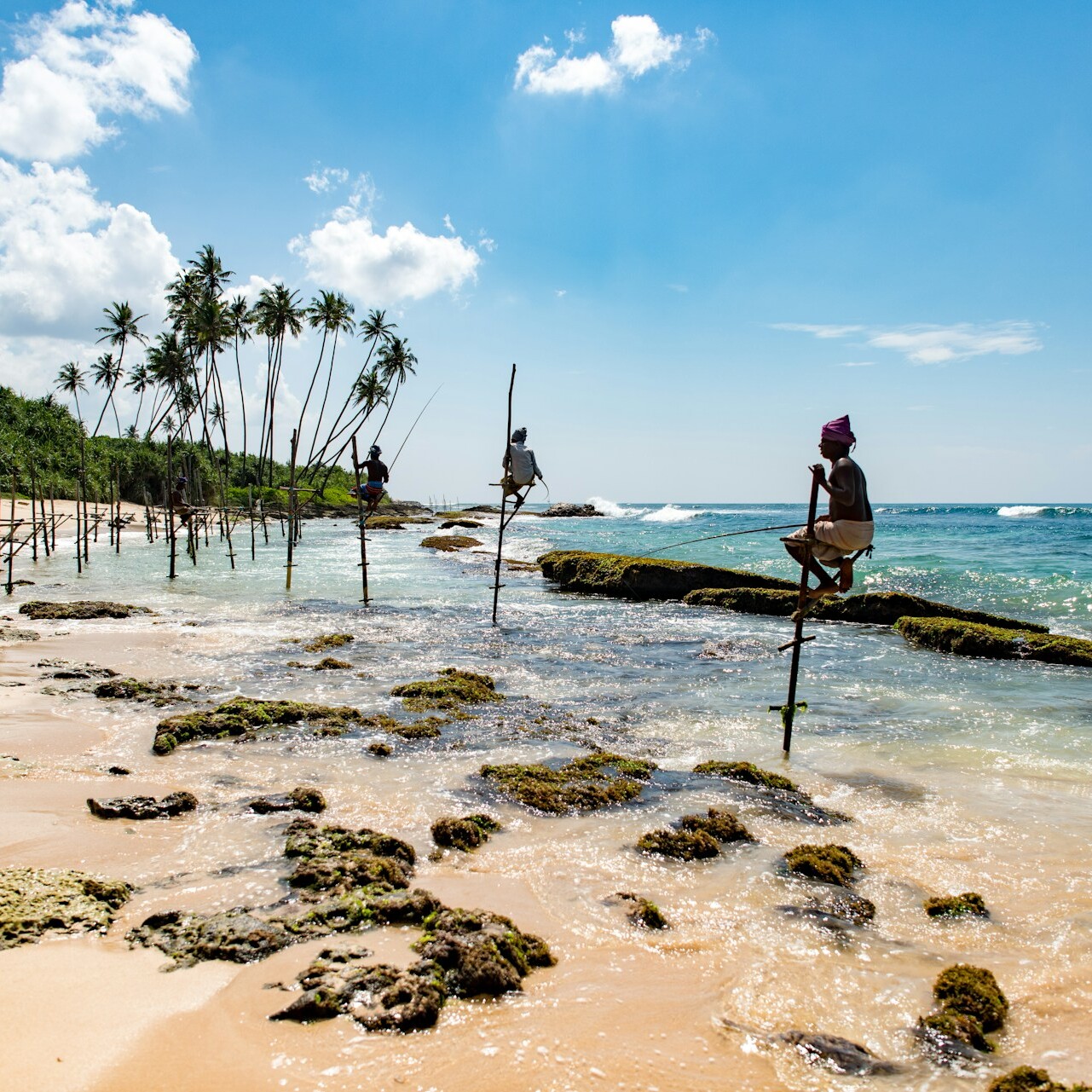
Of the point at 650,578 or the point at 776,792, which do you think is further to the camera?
the point at 650,578

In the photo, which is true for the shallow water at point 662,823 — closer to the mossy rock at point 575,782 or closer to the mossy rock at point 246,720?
the mossy rock at point 575,782

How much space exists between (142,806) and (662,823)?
405cm

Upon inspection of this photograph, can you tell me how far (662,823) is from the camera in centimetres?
582

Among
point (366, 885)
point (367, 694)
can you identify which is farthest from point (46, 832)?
point (367, 694)

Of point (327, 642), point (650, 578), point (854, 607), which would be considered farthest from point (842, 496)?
point (650, 578)

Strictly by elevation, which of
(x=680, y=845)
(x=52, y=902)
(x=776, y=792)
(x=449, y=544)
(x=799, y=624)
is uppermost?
(x=799, y=624)

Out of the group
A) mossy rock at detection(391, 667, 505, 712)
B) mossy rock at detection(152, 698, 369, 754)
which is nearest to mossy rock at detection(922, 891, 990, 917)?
mossy rock at detection(152, 698, 369, 754)

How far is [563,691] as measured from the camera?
10.6 metres

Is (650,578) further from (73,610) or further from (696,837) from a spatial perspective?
(696,837)

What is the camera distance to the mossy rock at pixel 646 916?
4.20m

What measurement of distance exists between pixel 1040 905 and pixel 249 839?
5.41m

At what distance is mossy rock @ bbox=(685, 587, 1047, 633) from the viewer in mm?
15383

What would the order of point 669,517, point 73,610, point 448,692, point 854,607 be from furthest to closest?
point 669,517 < point 854,607 < point 73,610 < point 448,692

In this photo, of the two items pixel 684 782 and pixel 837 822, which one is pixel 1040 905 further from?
pixel 684 782
